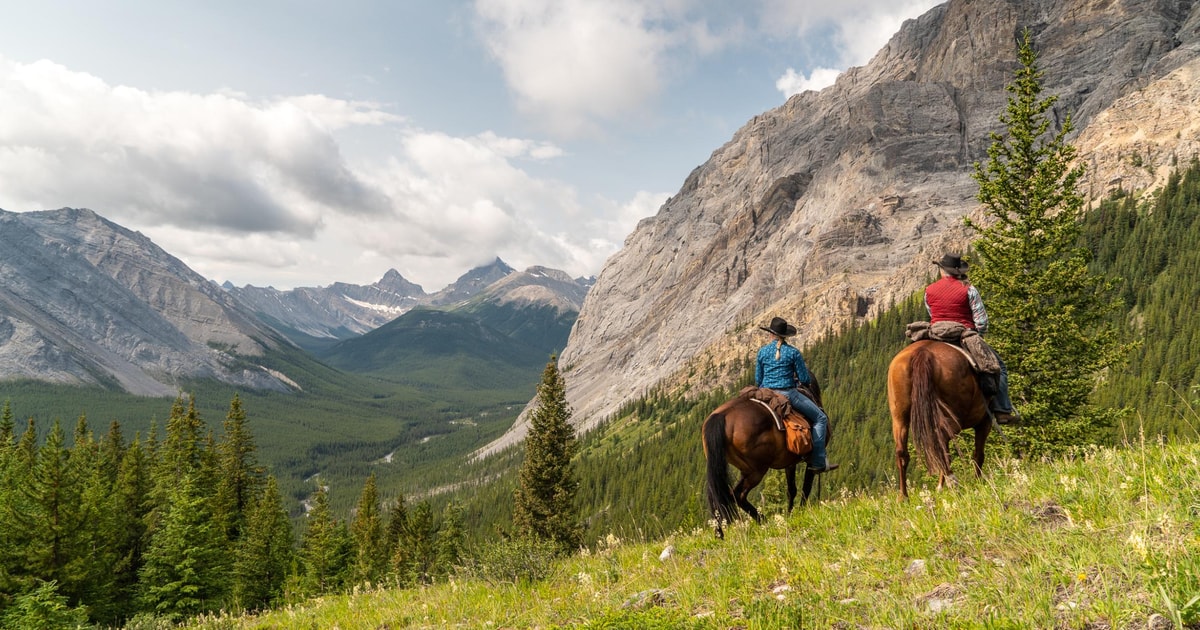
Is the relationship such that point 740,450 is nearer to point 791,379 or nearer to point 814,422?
point 814,422

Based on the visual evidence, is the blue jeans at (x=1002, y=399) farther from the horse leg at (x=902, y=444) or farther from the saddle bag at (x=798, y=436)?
the saddle bag at (x=798, y=436)

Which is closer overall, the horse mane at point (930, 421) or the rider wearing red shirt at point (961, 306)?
the horse mane at point (930, 421)

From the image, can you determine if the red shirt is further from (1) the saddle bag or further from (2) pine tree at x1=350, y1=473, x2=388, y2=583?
(2) pine tree at x1=350, y1=473, x2=388, y2=583

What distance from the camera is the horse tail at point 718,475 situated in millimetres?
10977

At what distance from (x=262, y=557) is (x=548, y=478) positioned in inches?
878

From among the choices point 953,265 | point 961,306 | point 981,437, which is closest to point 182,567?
point 981,437

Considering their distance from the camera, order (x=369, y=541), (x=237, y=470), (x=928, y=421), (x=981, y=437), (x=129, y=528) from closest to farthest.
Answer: (x=928, y=421) → (x=981, y=437) → (x=129, y=528) → (x=237, y=470) → (x=369, y=541)

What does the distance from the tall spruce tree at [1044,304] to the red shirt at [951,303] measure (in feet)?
31.6

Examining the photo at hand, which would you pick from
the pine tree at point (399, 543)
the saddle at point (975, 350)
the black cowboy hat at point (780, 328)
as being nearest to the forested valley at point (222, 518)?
the pine tree at point (399, 543)

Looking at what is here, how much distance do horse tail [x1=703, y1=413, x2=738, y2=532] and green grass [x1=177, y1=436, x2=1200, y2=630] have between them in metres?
1.23

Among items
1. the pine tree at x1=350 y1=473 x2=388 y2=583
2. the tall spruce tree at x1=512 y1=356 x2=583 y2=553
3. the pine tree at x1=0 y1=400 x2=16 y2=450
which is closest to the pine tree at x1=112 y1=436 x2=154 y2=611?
the pine tree at x1=350 y1=473 x2=388 y2=583

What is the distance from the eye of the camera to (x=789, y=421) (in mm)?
11562

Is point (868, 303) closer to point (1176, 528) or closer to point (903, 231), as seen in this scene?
point (903, 231)

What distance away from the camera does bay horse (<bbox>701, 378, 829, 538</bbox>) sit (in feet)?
36.4
